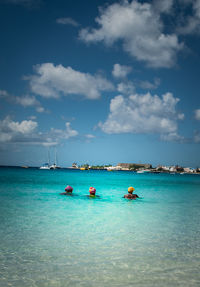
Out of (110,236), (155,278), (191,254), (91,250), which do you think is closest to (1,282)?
(91,250)

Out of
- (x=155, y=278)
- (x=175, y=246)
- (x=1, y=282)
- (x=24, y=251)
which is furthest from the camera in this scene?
(x=175, y=246)

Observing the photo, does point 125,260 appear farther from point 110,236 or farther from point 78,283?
point 110,236

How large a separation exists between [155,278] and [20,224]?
928 centimetres

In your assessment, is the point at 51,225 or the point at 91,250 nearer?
the point at 91,250

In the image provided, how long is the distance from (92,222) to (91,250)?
5642 millimetres

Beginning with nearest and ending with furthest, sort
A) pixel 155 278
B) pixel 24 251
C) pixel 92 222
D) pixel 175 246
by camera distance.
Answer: pixel 155 278
pixel 24 251
pixel 175 246
pixel 92 222

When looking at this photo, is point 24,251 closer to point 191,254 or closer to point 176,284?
point 176,284

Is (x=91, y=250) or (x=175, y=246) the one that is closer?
(x=91, y=250)

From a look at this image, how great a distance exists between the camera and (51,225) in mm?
13969

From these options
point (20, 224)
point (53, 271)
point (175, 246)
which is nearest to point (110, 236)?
point (175, 246)

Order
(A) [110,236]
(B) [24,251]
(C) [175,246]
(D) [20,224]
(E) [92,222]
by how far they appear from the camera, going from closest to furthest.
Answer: (B) [24,251], (C) [175,246], (A) [110,236], (D) [20,224], (E) [92,222]

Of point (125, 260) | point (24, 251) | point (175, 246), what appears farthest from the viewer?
point (175, 246)

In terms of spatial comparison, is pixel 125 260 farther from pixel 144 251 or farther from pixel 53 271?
pixel 53 271

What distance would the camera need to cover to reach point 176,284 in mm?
6832
